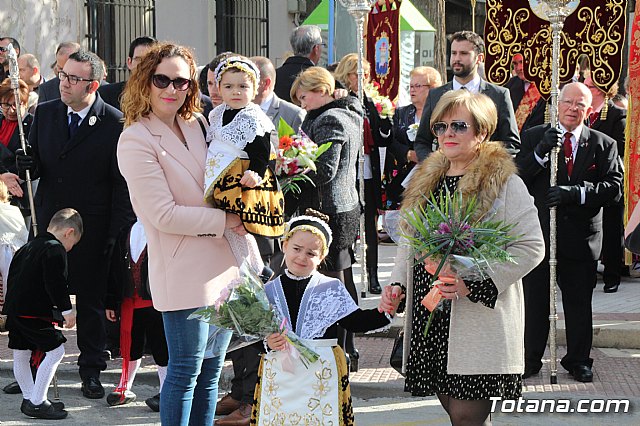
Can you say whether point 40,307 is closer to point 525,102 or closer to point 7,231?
point 7,231

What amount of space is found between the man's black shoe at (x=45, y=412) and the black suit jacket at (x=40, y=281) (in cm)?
55

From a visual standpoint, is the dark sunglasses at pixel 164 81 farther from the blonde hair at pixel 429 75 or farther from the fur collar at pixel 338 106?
the blonde hair at pixel 429 75

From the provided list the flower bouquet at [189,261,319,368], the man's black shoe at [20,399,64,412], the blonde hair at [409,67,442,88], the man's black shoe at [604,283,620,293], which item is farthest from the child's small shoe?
the man's black shoe at [604,283,620,293]

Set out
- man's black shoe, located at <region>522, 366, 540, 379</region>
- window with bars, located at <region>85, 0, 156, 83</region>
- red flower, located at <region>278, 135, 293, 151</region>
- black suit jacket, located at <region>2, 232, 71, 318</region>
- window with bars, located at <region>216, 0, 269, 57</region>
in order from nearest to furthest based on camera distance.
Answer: black suit jacket, located at <region>2, 232, 71, 318</region> → red flower, located at <region>278, 135, 293, 151</region> → man's black shoe, located at <region>522, 366, 540, 379</region> → window with bars, located at <region>85, 0, 156, 83</region> → window with bars, located at <region>216, 0, 269, 57</region>

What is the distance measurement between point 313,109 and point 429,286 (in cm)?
293

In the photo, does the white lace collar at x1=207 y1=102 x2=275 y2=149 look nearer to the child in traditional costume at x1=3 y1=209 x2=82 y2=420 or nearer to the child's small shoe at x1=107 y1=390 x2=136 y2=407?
the child in traditional costume at x1=3 y1=209 x2=82 y2=420

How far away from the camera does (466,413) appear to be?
510 cm

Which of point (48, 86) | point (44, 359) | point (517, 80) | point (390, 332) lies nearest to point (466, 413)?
Answer: point (44, 359)

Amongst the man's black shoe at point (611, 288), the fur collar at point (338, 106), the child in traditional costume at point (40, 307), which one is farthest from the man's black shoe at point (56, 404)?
the man's black shoe at point (611, 288)

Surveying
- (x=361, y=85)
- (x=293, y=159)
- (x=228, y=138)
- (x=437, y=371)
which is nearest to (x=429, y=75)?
(x=361, y=85)

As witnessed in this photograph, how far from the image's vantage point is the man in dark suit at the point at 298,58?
34.2 feet

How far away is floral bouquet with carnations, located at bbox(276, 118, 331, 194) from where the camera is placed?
717 centimetres

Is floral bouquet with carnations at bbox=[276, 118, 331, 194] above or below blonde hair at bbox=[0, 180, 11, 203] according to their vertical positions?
above

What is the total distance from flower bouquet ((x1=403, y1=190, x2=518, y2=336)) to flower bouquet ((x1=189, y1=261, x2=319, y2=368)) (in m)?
0.71
